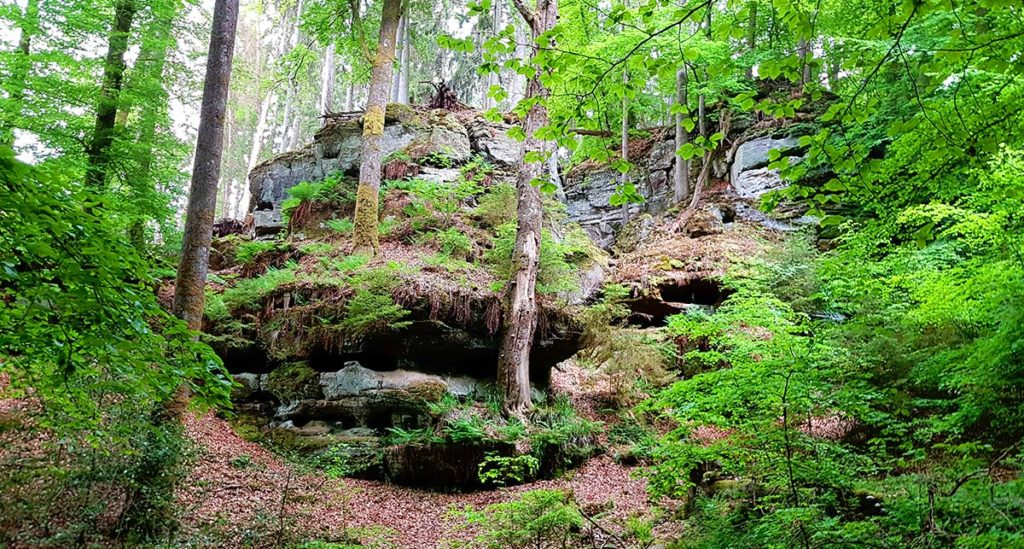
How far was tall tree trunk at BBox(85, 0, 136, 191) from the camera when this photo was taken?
9.54 meters

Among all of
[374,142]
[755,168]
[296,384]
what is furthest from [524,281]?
[755,168]

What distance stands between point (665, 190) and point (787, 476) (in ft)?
50.8

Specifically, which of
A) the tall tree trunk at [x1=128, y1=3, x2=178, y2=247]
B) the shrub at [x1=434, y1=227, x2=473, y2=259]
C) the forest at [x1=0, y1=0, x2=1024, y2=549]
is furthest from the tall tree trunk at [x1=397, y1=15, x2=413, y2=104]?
the shrub at [x1=434, y1=227, x2=473, y2=259]

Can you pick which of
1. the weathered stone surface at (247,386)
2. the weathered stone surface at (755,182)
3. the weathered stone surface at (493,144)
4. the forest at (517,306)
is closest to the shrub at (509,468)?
the forest at (517,306)

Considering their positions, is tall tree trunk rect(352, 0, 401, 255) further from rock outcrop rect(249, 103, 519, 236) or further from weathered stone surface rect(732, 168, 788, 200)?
weathered stone surface rect(732, 168, 788, 200)

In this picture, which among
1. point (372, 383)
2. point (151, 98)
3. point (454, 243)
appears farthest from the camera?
point (454, 243)

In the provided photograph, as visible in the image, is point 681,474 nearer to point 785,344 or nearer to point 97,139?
point 785,344

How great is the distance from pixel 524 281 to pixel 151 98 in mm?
7825

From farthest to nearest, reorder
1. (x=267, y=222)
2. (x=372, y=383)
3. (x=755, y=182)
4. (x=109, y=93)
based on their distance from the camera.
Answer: (x=755, y=182) → (x=267, y=222) → (x=109, y=93) → (x=372, y=383)

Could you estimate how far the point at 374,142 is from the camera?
11508 millimetres

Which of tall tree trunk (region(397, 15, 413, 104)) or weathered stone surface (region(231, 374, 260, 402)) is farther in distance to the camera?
tall tree trunk (region(397, 15, 413, 104))

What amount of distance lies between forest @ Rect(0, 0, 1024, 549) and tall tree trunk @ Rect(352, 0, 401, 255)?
0.21 ft

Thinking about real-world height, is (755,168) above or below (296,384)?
above

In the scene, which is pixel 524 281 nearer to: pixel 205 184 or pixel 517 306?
pixel 517 306
